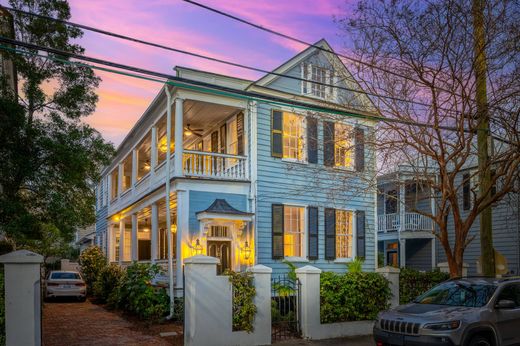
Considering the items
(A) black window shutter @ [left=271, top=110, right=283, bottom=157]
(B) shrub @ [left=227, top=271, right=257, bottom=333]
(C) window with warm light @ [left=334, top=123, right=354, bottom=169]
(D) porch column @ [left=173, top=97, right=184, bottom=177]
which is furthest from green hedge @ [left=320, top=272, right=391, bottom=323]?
(D) porch column @ [left=173, top=97, right=184, bottom=177]

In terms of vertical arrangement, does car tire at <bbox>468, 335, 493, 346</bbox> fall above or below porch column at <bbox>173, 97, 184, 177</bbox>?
below

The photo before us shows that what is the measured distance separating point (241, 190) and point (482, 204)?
301 inches

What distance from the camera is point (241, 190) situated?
16531mm

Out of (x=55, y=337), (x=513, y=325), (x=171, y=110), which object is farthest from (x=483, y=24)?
(x=55, y=337)

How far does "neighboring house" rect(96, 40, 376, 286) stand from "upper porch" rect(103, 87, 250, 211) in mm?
38

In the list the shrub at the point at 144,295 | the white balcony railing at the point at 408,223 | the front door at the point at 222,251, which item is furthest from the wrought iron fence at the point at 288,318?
the white balcony railing at the point at 408,223

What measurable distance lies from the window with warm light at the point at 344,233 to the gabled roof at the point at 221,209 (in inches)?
171

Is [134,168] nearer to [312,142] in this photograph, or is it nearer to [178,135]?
[178,135]

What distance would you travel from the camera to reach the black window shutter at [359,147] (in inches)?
514

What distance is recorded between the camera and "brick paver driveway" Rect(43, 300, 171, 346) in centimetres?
1098

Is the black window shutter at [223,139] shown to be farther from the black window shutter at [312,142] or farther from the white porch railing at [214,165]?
the black window shutter at [312,142]

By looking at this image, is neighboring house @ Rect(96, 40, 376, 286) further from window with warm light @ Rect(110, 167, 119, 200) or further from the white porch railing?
window with warm light @ Rect(110, 167, 119, 200)

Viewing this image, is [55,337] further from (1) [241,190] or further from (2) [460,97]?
(2) [460,97]

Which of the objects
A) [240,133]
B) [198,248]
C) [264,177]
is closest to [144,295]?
[198,248]
